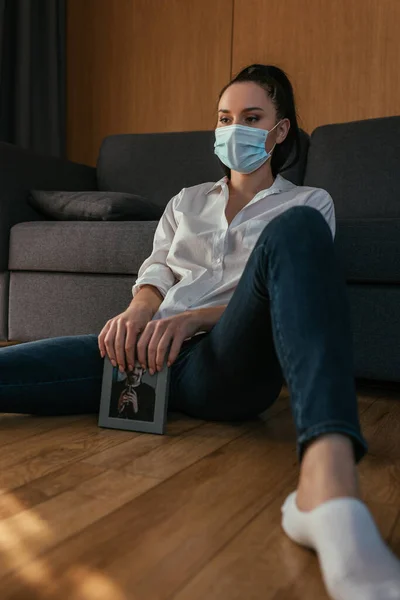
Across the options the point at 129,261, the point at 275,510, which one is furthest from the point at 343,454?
the point at 129,261

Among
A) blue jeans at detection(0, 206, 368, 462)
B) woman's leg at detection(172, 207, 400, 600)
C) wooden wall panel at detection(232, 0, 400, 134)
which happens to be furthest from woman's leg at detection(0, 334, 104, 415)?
wooden wall panel at detection(232, 0, 400, 134)

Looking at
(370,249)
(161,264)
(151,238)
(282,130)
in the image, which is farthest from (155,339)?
(151,238)

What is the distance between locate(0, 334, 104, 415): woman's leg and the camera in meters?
1.33

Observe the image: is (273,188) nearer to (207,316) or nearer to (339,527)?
(207,316)

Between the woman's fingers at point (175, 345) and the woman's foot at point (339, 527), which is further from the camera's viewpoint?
the woman's fingers at point (175, 345)

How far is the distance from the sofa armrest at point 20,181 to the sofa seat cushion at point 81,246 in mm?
44

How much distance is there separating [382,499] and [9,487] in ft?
1.81

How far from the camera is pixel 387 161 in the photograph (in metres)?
2.49

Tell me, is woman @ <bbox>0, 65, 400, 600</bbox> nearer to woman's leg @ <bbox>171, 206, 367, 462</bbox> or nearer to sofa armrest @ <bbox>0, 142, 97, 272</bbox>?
woman's leg @ <bbox>171, 206, 367, 462</bbox>

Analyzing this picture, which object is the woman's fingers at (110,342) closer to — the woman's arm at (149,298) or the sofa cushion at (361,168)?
the woman's arm at (149,298)

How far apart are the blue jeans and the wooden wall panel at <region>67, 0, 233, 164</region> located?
9.02 ft

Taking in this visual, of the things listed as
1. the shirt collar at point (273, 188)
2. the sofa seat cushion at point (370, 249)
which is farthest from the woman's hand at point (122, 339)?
the sofa seat cushion at point (370, 249)

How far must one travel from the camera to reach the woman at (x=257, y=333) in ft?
2.42

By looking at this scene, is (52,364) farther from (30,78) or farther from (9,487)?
(30,78)
